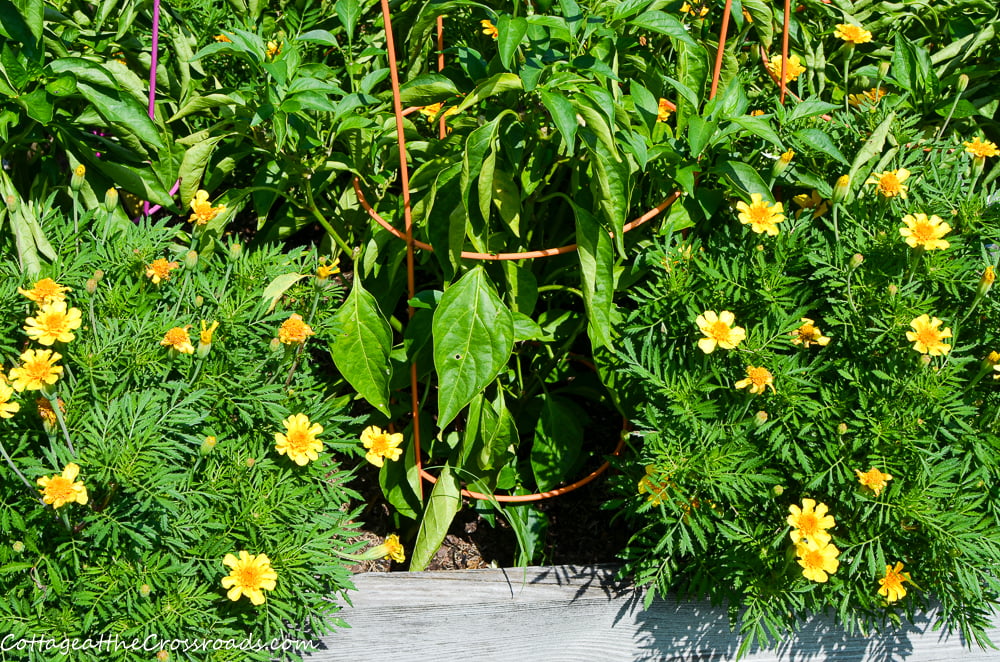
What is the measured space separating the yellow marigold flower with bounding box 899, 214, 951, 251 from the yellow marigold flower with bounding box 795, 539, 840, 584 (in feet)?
1.88

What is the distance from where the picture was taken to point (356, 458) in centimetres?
216

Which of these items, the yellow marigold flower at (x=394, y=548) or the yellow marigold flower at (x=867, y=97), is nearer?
the yellow marigold flower at (x=394, y=548)

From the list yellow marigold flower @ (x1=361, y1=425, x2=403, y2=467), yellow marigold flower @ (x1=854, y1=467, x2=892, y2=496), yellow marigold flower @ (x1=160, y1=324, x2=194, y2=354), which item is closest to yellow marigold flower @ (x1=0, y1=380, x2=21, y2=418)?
yellow marigold flower @ (x1=160, y1=324, x2=194, y2=354)

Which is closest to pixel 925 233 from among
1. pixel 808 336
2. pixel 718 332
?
pixel 808 336

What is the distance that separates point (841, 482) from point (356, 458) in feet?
3.87

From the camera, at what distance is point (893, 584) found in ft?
4.94

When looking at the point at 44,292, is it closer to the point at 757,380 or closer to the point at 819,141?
the point at 757,380

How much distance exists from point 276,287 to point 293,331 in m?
0.17

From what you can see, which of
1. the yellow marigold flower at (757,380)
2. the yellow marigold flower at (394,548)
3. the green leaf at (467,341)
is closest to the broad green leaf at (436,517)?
the yellow marigold flower at (394,548)

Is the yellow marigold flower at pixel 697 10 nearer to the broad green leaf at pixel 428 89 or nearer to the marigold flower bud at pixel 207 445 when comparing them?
the broad green leaf at pixel 428 89

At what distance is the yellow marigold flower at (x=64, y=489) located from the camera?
1.25 m

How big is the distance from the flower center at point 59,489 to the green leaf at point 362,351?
554 mm

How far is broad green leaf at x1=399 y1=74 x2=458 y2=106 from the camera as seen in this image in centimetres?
167

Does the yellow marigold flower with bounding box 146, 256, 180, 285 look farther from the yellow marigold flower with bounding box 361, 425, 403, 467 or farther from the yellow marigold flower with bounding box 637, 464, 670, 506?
the yellow marigold flower with bounding box 637, 464, 670, 506
